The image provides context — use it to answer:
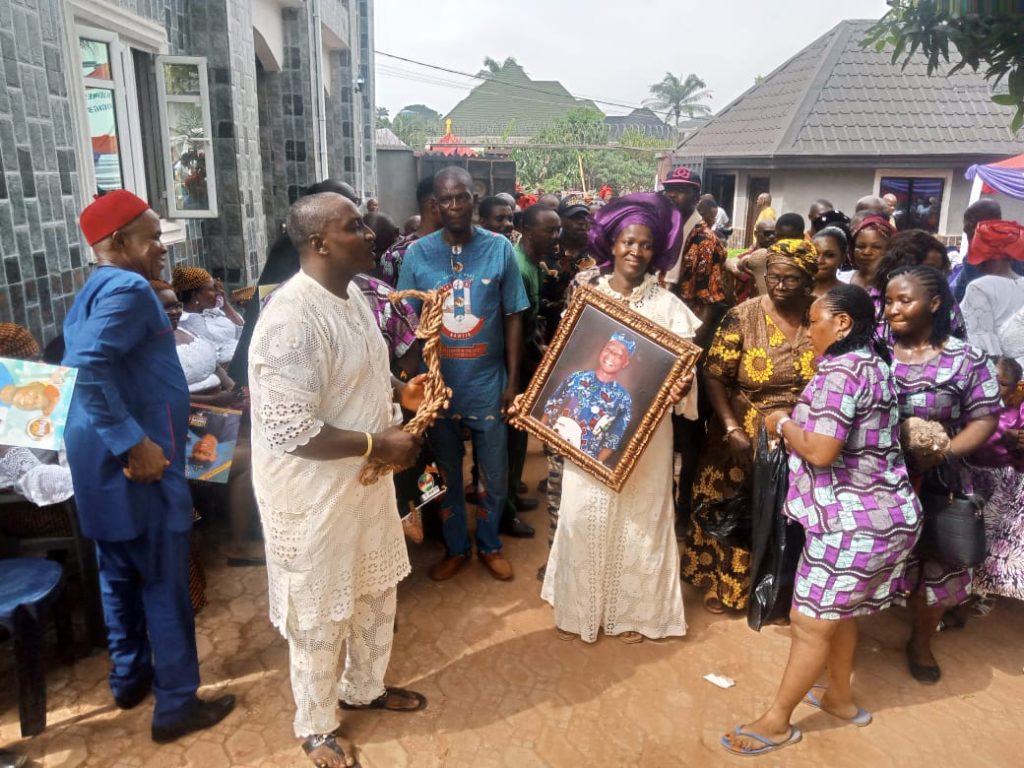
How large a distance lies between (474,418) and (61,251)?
8.34ft

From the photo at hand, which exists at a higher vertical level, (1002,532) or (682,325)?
(682,325)

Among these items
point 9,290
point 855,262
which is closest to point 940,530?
point 855,262

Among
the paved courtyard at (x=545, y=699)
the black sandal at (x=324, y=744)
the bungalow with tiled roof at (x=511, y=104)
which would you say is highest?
the bungalow with tiled roof at (x=511, y=104)

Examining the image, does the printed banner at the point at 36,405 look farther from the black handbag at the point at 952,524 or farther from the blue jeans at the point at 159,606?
the black handbag at the point at 952,524

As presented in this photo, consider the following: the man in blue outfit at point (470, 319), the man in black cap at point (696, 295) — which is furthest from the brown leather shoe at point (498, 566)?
the man in black cap at point (696, 295)

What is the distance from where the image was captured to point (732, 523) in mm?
3637

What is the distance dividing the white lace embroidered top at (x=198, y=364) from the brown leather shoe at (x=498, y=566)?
1.82 meters

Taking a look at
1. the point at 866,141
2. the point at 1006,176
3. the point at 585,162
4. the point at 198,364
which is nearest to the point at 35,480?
the point at 198,364

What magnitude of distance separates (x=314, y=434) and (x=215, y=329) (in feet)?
9.56

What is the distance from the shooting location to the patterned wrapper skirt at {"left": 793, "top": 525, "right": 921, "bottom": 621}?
268cm

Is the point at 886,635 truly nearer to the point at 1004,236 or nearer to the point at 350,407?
the point at 1004,236

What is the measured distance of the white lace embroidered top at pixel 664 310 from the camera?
3342 mm

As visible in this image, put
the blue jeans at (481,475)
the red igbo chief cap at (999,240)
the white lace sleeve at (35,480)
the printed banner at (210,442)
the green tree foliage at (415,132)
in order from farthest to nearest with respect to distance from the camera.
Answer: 1. the green tree foliage at (415,132)
2. the red igbo chief cap at (999,240)
3. the blue jeans at (481,475)
4. the printed banner at (210,442)
5. the white lace sleeve at (35,480)

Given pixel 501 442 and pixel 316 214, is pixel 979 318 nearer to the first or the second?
pixel 501 442
